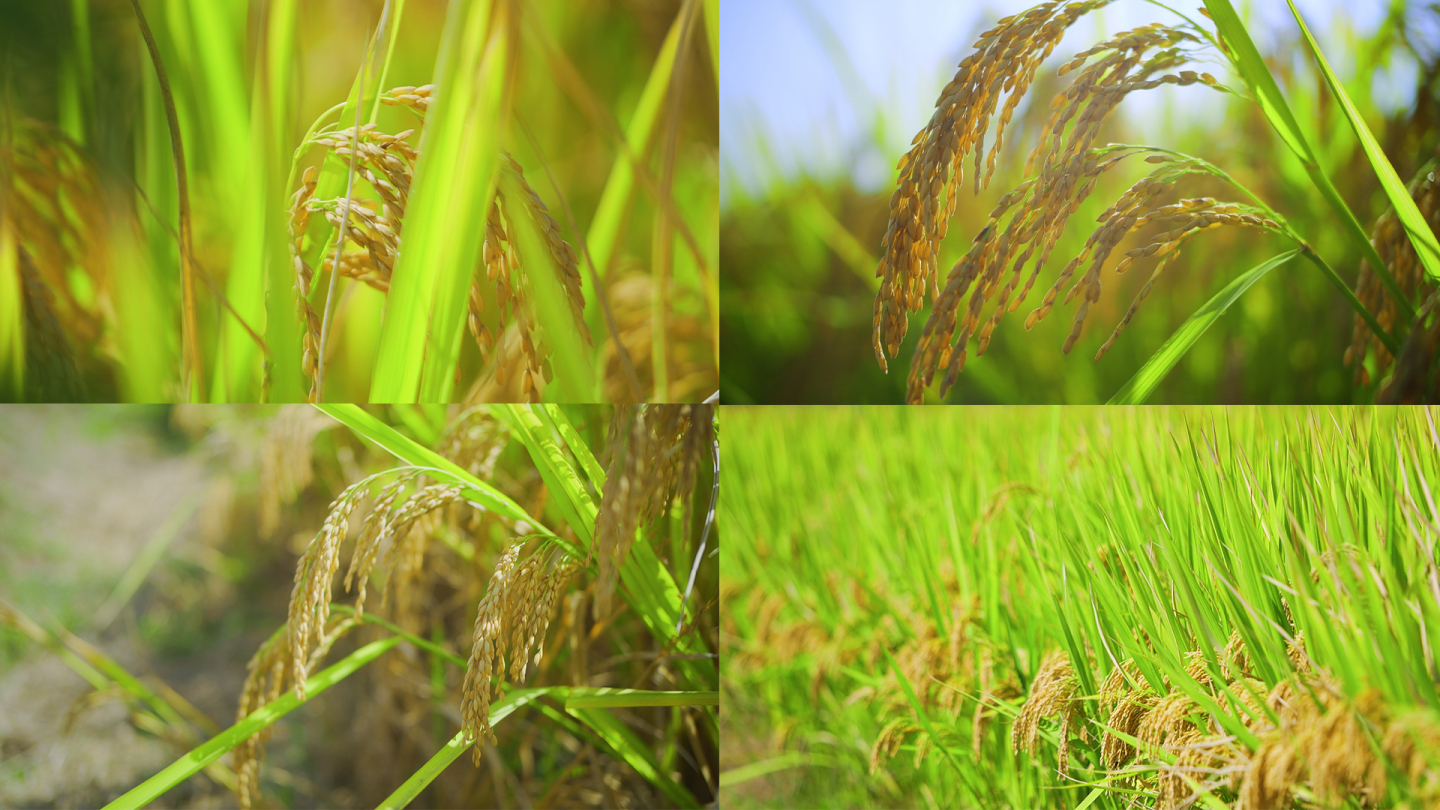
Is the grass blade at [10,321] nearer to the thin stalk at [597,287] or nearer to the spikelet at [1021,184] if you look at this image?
the thin stalk at [597,287]

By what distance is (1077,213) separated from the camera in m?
0.92

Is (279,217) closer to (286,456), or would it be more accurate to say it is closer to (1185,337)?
(286,456)

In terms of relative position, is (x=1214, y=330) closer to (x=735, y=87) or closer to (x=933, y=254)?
(x=933, y=254)

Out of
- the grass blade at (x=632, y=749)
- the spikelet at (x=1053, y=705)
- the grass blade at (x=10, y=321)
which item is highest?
the grass blade at (x=10, y=321)

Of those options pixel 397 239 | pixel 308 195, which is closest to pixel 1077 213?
pixel 397 239

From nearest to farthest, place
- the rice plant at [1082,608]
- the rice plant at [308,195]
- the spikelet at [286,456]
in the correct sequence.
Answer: the rice plant at [1082,608], the rice plant at [308,195], the spikelet at [286,456]

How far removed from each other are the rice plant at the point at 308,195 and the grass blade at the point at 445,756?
0.42 meters

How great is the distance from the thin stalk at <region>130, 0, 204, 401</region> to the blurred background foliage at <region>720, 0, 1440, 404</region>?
2.42 ft

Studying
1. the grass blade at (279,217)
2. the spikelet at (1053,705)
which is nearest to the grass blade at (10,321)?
the grass blade at (279,217)

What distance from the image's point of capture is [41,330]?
99 cm

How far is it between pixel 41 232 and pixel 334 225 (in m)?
0.42

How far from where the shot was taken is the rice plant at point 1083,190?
87cm

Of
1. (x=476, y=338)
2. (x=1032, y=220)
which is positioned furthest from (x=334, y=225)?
(x=1032, y=220)

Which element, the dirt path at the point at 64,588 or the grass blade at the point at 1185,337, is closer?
the grass blade at the point at 1185,337
